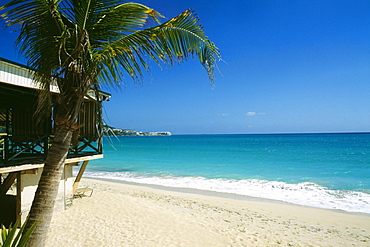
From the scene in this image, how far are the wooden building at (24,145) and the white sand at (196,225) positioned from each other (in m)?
1.09

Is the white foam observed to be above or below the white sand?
below

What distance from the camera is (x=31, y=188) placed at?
7.61m

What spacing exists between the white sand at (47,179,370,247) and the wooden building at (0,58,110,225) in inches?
43.0

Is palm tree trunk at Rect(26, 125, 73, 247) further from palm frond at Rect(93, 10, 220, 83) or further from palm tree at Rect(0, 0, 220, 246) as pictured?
palm frond at Rect(93, 10, 220, 83)

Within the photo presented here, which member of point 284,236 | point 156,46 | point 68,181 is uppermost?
point 156,46

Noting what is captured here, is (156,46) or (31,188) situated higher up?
(156,46)

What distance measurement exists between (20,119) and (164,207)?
6321mm

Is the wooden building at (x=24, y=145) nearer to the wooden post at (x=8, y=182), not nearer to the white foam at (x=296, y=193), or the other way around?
the wooden post at (x=8, y=182)

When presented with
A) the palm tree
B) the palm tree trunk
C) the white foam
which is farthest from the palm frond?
the white foam

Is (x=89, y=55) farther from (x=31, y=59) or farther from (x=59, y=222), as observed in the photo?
(x=59, y=222)

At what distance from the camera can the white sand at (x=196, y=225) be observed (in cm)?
694

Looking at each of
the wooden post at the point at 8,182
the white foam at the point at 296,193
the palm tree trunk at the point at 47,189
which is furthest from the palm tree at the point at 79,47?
the white foam at the point at 296,193

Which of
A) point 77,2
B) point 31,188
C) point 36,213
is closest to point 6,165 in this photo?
point 31,188

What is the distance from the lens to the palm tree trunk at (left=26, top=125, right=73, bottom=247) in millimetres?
3188
